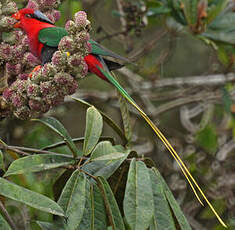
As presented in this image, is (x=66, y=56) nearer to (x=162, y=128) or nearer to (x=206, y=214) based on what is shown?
(x=206, y=214)

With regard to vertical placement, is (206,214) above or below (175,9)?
below

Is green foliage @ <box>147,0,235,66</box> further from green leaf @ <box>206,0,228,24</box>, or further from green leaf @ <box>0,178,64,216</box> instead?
green leaf @ <box>0,178,64,216</box>

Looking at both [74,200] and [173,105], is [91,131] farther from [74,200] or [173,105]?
[173,105]

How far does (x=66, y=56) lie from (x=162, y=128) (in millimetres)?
1770

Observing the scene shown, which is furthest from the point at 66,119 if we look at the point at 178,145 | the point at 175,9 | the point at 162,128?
the point at 175,9

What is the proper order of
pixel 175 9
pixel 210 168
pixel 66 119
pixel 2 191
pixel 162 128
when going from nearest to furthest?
pixel 2 191 < pixel 175 9 < pixel 210 168 < pixel 162 128 < pixel 66 119

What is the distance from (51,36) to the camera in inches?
39.9

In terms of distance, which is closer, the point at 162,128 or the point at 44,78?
the point at 44,78

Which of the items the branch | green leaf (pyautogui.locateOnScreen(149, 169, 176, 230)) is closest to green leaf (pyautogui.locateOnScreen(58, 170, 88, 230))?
green leaf (pyautogui.locateOnScreen(149, 169, 176, 230))

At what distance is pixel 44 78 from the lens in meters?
0.86

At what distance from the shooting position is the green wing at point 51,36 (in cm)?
99

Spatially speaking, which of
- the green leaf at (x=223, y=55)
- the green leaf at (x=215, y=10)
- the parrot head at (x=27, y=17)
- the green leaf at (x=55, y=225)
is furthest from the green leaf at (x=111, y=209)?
the green leaf at (x=223, y=55)

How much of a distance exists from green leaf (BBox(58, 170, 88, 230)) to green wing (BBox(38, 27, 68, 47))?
0.33 meters

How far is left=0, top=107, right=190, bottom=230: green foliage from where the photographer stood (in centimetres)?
78
